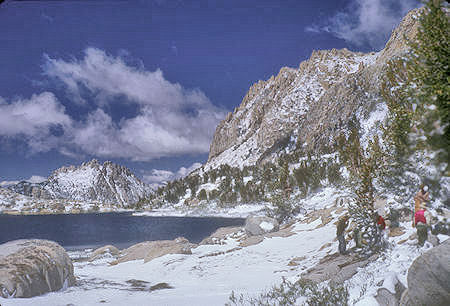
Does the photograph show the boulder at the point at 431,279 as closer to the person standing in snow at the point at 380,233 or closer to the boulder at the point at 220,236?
the person standing in snow at the point at 380,233

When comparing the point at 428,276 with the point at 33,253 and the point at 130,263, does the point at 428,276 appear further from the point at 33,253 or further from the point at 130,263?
the point at 130,263

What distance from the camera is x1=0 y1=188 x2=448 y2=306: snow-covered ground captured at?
8.39 meters

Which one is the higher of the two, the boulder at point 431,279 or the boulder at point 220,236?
the boulder at point 431,279

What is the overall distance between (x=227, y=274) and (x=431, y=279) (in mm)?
10372

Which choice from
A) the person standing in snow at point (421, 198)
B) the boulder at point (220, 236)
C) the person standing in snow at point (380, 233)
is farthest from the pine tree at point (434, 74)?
the boulder at point (220, 236)

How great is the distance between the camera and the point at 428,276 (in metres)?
5.68

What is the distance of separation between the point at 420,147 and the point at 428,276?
3.10 m

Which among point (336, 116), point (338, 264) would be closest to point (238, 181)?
point (336, 116)

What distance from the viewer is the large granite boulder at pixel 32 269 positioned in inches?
365

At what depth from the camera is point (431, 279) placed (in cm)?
560

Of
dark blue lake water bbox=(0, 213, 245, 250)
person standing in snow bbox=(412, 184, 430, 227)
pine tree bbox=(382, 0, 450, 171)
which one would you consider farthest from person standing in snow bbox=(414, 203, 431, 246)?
dark blue lake water bbox=(0, 213, 245, 250)

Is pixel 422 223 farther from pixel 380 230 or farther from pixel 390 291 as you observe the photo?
pixel 390 291

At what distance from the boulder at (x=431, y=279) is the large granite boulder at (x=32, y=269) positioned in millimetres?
12428

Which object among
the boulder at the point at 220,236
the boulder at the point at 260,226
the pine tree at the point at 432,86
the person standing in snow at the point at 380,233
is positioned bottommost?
the boulder at the point at 220,236
